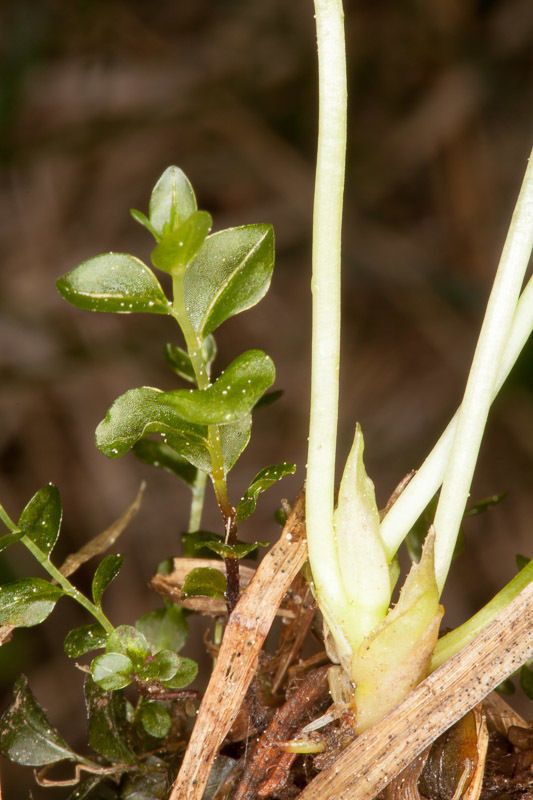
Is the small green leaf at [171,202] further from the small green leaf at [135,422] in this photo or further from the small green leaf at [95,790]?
the small green leaf at [95,790]

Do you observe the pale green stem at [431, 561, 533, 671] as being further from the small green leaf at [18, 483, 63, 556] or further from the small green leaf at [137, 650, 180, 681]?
the small green leaf at [18, 483, 63, 556]

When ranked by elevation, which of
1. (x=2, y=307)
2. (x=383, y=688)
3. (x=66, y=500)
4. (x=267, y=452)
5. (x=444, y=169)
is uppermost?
(x=444, y=169)

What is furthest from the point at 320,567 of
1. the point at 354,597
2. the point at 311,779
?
the point at 311,779

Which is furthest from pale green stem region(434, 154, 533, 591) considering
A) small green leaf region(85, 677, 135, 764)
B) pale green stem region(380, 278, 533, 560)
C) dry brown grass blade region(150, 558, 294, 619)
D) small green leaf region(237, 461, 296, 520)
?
Result: small green leaf region(85, 677, 135, 764)

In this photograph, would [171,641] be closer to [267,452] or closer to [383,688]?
[383,688]

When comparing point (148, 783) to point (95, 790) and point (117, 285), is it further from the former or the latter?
point (117, 285)

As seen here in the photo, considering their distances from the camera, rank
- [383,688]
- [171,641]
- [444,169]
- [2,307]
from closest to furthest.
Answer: [383,688] → [171,641] → [2,307] → [444,169]
